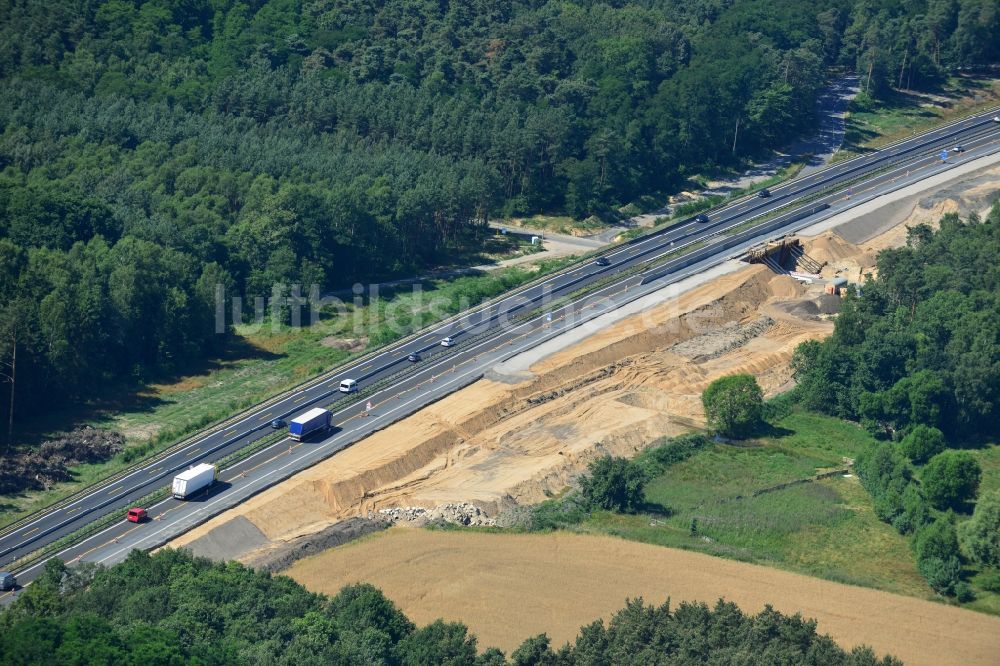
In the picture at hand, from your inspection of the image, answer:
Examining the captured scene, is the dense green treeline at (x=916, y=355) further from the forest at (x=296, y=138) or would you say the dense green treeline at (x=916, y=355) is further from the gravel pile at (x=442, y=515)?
the forest at (x=296, y=138)

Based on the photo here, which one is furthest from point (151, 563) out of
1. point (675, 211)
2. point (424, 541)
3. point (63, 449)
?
point (675, 211)

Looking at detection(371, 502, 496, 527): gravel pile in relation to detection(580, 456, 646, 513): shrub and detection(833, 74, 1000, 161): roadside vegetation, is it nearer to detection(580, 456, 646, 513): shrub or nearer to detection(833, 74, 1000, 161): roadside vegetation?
detection(580, 456, 646, 513): shrub

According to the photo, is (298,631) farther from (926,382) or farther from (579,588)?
(926,382)

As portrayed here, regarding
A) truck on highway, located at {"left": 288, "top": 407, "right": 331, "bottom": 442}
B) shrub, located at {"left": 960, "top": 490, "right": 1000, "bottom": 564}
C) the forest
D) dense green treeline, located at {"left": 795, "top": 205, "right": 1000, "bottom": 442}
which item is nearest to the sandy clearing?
shrub, located at {"left": 960, "top": 490, "right": 1000, "bottom": 564}

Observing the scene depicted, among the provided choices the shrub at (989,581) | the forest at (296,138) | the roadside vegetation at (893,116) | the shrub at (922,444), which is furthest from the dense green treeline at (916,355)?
the roadside vegetation at (893,116)

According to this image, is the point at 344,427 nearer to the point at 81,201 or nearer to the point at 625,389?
the point at 625,389

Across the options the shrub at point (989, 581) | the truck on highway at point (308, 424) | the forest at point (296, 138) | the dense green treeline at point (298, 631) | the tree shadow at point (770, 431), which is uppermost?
the forest at point (296, 138)

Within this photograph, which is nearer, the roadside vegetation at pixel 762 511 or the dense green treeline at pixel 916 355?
the roadside vegetation at pixel 762 511
